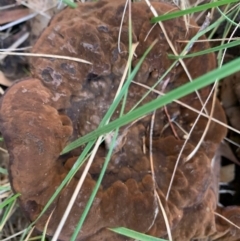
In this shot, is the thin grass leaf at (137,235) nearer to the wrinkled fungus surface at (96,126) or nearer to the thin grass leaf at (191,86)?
the wrinkled fungus surface at (96,126)

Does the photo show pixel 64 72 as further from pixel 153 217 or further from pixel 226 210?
pixel 226 210

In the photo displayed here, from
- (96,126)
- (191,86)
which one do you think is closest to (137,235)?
(96,126)

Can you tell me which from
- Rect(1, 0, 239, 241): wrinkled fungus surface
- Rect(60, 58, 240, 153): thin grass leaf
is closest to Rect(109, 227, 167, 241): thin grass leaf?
Rect(1, 0, 239, 241): wrinkled fungus surface

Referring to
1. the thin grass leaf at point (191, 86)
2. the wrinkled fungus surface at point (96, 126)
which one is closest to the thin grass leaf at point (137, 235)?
the wrinkled fungus surface at point (96, 126)

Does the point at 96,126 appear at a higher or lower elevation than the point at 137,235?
higher

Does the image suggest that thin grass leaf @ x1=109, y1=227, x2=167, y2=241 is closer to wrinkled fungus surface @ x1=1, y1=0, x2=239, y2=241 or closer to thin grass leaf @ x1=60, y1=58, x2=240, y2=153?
wrinkled fungus surface @ x1=1, y1=0, x2=239, y2=241

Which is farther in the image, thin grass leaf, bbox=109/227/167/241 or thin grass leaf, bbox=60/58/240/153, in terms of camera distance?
thin grass leaf, bbox=109/227/167/241

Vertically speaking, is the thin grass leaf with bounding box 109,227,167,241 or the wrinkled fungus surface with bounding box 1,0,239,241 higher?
the wrinkled fungus surface with bounding box 1,0,239,241

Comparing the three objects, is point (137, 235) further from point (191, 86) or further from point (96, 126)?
point (191, 86)

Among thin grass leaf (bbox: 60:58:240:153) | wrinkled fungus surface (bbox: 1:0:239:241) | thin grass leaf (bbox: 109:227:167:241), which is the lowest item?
thin grass leaf (bbox: 109:227:167:241)
